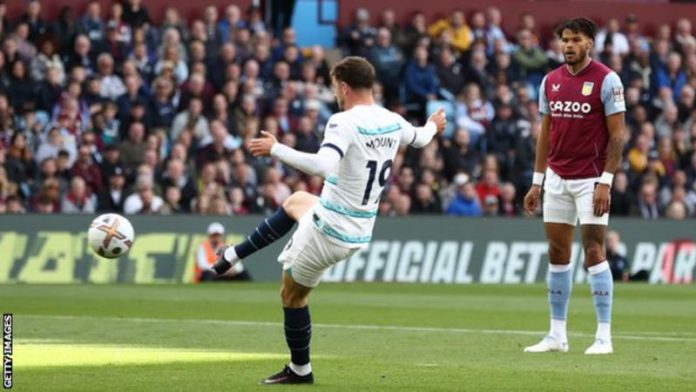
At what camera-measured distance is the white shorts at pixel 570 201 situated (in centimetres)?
1314

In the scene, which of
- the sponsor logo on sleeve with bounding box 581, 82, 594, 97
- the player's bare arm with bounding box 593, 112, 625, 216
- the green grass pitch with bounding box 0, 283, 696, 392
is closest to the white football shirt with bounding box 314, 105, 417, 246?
the green grass pitch with bounding box 0, 283, 696, 392

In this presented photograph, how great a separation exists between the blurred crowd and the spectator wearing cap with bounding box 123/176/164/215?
2cm

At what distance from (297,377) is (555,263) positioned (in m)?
3.55

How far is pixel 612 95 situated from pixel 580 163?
600mm

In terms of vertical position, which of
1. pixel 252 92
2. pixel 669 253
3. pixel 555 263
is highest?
pixel 555 263

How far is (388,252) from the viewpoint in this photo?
2644cm

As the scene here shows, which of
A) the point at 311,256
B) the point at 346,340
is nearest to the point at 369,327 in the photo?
the point at 346,340

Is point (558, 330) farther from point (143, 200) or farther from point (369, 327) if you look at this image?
point (143, 200)

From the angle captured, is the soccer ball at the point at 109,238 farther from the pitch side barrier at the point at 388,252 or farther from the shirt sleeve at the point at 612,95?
the pitch side barrier at the point at 388,252

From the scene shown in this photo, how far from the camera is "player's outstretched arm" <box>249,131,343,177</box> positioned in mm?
10078

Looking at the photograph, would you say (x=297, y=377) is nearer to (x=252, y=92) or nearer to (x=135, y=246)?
(x=135, y=246)

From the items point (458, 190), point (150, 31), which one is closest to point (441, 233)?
point (458, 190)

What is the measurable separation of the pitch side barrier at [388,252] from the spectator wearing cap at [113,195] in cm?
68

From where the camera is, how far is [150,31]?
91.2 ft
